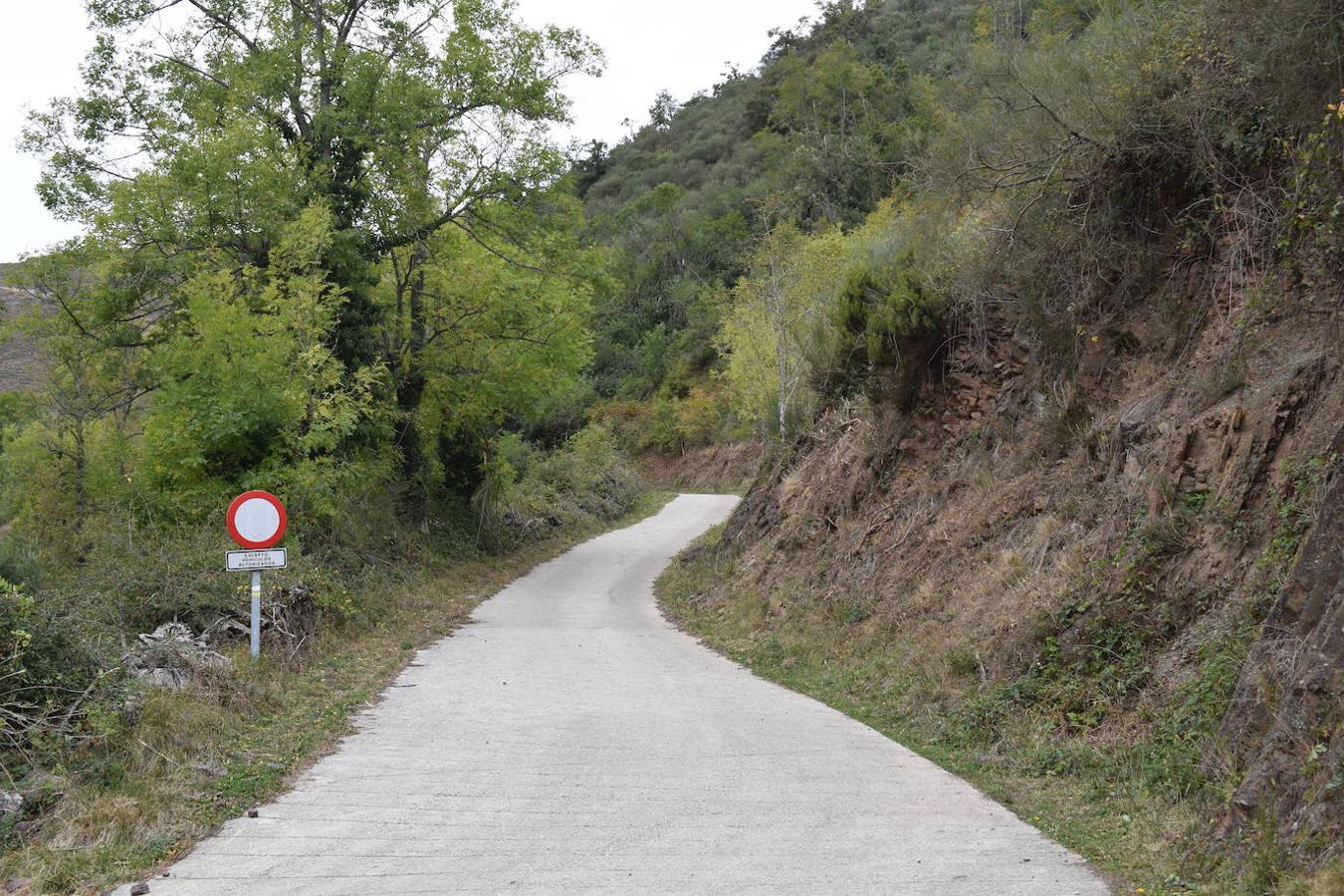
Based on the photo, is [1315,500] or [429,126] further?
[429,126]

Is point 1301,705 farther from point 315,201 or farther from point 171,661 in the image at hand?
point 315,201

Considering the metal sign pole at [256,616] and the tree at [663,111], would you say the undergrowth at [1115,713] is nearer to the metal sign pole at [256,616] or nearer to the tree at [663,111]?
the metal sign pole at [256,616]

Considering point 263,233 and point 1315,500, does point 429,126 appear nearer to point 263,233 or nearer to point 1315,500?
point 263,233

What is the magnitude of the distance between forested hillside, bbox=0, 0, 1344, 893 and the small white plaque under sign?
1.21 m

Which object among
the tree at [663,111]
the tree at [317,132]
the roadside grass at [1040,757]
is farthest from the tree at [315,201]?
the tree at [663,111]

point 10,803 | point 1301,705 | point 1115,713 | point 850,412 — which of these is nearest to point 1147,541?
point 1115,713

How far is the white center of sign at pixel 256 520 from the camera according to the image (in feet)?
33.4

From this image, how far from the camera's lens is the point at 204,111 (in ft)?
64.4

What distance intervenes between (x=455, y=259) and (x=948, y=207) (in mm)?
13293

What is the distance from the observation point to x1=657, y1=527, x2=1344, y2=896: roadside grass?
5.09 meters

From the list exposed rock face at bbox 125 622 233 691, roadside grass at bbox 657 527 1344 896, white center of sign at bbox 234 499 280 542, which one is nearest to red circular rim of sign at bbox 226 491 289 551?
white center of sign at bbox 234 499 280 542

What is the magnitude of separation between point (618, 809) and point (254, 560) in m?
5.44

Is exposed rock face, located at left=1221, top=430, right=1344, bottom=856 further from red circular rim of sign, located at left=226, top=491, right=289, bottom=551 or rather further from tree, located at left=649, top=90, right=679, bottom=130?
tree, located at left=649, top=90, right=679, bottom=130

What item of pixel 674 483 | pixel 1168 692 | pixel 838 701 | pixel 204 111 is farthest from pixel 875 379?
pixel 674 483
